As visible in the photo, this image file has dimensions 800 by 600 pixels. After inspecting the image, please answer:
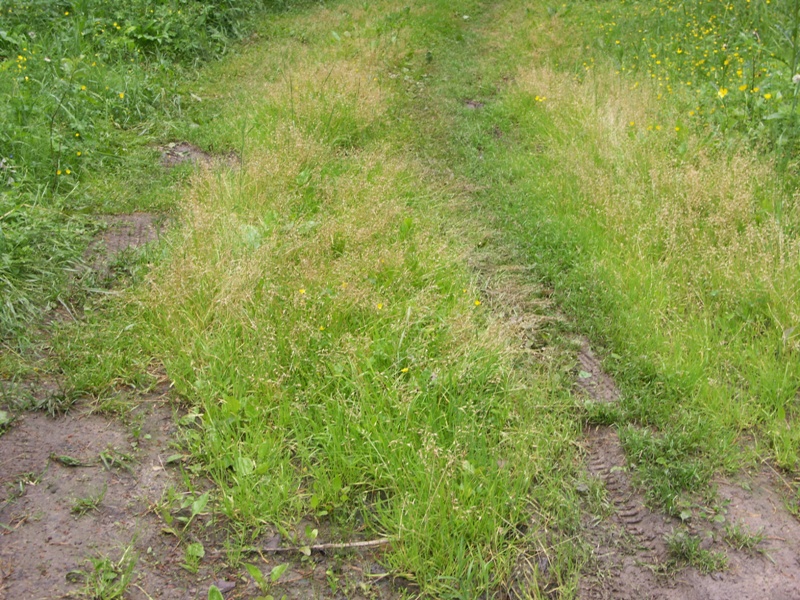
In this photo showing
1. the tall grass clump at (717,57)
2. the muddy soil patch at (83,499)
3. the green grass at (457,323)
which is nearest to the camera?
the muddy soil patch at (83,499)

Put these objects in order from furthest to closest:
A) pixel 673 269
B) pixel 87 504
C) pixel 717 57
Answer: pixel 717 57
pixel 673 269
pixel 87 504

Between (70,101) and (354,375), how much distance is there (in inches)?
200

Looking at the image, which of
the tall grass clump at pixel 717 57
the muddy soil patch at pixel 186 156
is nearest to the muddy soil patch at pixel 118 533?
the muddy soil patch at pixel 186 156

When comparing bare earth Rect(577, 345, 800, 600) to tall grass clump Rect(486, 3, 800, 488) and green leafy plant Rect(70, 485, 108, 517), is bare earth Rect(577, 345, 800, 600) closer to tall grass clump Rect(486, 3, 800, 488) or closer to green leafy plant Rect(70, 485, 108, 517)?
tall grass clump Rect(486, 3, 800, 488)

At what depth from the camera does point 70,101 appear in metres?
7.20

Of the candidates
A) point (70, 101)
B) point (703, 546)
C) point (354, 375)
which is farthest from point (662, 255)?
point (70, 101)

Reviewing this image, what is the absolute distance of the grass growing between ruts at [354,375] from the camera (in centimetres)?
343

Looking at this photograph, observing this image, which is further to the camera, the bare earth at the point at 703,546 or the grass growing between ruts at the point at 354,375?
the grass growing between ruts at the point at 354,375

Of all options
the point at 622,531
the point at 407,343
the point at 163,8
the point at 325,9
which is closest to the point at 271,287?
the point at 407,343

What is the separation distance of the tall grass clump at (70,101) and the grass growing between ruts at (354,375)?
0.82 metres

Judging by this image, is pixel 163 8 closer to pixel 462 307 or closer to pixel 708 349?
pixel 462 307

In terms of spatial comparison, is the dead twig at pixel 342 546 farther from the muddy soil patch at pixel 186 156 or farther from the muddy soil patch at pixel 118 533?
the muddy soil patch at pixel 186 156

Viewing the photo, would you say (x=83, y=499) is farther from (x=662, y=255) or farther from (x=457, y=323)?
(x=662, y=255)

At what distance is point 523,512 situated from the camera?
11.4 ft
